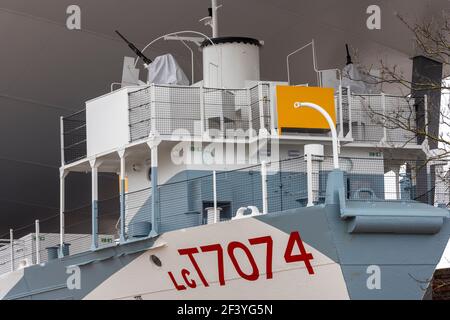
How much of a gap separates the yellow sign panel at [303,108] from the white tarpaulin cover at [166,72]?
2.24 meters

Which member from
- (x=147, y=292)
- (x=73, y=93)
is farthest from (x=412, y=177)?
(x=73, y=93)

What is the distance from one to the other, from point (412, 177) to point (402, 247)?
1762 millimetres

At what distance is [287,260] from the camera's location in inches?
731

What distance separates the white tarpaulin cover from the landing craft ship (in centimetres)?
2

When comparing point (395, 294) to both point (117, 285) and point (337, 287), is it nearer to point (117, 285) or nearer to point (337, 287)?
point (337, 287)

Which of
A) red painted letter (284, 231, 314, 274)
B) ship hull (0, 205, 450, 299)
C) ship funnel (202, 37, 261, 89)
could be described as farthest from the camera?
ship funnel (202, 37, 261, 89)

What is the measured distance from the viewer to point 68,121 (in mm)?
24219

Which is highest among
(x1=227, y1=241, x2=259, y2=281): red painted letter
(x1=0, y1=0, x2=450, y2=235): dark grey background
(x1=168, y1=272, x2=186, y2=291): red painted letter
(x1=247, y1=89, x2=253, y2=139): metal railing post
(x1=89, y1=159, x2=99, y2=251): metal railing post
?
(x1=0, y1=0, x2=450, y2=235): dark grey background

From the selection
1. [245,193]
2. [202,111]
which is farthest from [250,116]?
[245,193]

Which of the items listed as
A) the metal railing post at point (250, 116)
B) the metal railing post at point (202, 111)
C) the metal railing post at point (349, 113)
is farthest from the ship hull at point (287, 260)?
the metal railing post at point (349, 113)

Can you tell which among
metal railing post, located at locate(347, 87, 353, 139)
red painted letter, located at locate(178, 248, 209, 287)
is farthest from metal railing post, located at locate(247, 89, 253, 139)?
red painted letter, located at locate(178, 248, 209, 287)

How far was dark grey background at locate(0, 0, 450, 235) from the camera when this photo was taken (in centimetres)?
2792

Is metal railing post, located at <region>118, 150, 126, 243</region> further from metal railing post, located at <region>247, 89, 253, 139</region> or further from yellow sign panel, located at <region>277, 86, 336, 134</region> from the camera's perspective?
yellow sign panel, located at <region>277, 86, 336, 134</region>
